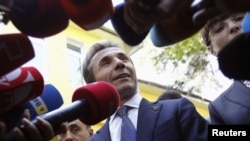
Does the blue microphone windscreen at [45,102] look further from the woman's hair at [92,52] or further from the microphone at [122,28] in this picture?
the woman's hair at [92,52]

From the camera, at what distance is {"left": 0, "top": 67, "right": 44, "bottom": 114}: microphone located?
99 centimetres

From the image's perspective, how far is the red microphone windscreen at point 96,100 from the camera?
1151 mm

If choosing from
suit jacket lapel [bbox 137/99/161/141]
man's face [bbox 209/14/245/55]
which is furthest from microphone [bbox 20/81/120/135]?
man's face [bbox 209/14/245/55]

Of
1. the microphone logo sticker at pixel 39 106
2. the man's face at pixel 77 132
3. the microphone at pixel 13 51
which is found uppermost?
the microphone at pixel 13 51

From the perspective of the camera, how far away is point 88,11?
859mm

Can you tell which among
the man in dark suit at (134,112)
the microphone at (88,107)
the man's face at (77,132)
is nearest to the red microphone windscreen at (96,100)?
the microphone at (88,107)

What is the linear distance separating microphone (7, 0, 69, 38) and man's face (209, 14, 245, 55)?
2.43ft

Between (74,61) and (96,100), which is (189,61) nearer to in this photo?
(96,100)

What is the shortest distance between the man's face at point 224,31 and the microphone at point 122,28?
0.64 metres

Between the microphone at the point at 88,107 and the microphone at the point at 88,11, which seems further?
the microphone at the point at 88,107

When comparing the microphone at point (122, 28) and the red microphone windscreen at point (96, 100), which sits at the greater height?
the microphone at point (122, 28)

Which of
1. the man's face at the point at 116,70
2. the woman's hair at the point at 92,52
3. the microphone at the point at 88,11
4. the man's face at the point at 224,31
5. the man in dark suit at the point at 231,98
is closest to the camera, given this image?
Result: the microphone at the point at 88,11

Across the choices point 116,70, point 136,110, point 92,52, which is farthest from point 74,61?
point 136,110

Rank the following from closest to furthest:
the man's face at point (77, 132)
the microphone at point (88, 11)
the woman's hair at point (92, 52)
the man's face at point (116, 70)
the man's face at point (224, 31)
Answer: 1. the microphone at point (88, 11)
2. the man's face at point (224, 31)
3. the man's face at point (116, 70)
4. the woman's hair at point (92, 52)
5. the man's face at point (77, 132)
